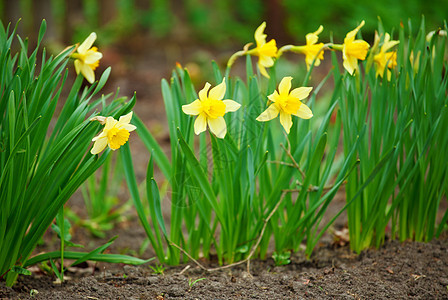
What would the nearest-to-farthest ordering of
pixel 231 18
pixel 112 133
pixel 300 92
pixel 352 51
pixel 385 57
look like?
pixel 112 133 < pixel 300 92 < pixel 352 51 < pixel 385 57 < pixel 231 18

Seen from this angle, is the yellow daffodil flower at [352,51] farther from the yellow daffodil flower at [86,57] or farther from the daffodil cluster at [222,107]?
the yellow daffodil flower at [86,57]

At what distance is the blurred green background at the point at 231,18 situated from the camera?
251 inches

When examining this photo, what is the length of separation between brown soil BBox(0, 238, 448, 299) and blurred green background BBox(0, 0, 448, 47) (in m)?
4.90

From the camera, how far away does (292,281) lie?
1637mm

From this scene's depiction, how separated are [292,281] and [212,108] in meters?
0.68

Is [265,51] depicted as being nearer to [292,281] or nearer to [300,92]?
[300,92]

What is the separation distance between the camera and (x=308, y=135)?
5.60 ft

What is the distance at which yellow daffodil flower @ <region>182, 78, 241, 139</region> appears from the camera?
1.47 meters

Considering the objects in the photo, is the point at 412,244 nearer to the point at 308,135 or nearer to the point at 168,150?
the point at 308,135

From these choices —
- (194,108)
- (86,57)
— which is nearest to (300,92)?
(194,108)

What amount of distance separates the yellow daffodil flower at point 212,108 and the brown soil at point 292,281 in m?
0.55

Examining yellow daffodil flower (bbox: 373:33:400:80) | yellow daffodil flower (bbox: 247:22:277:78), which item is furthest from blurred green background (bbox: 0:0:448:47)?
yellow daffodil flower (bbox: 247:22:277:78)

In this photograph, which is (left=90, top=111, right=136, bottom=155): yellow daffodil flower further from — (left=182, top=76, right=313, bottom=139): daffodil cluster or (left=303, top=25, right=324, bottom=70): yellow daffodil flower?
(left=303, top=25, right=324, bottom=70): yellow daffodil flower

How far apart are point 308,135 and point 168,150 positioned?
2401 mm
